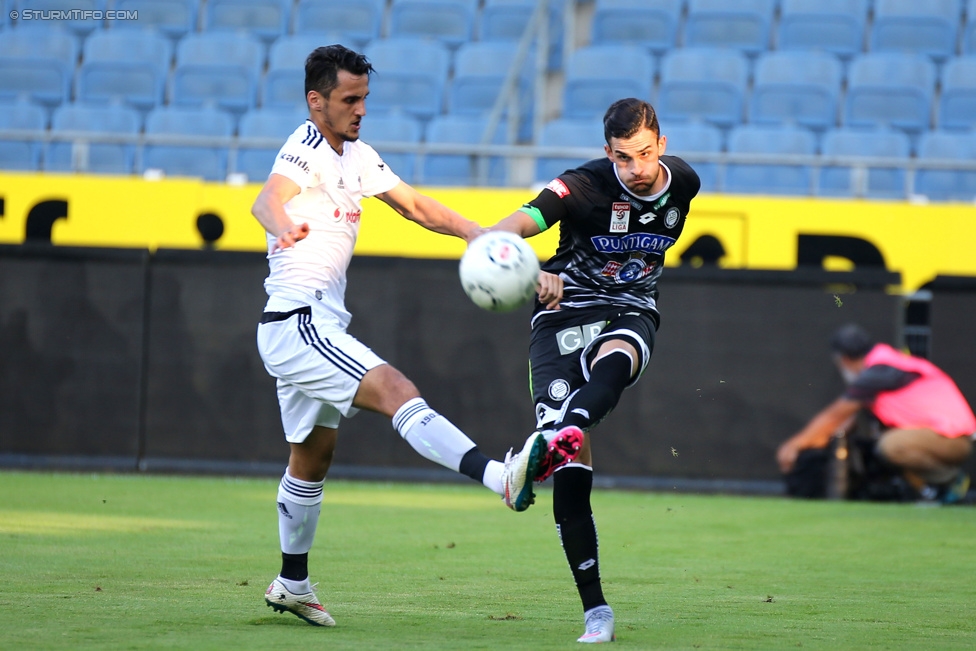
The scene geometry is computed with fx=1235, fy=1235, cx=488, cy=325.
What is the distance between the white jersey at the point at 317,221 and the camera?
5371mm

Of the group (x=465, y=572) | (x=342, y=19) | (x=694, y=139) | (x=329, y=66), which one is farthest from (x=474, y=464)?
(x=342, y=19)

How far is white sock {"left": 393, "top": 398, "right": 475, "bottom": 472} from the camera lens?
4831mm

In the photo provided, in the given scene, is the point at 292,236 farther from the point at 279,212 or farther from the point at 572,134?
the point at 572,134

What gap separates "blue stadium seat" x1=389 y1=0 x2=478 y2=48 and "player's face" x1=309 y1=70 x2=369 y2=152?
12214 mm

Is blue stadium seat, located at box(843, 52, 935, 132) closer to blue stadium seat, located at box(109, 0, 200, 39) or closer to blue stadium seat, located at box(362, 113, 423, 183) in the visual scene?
blue stadium seat, located at box(362, 113, 423, 183)

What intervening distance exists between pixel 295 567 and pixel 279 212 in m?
1.59

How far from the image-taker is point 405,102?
16438 mm

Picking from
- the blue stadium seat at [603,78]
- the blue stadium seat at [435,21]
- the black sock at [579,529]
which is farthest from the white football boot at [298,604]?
the blue stadium seat at [435,21]

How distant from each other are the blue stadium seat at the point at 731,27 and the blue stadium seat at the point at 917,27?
149cm

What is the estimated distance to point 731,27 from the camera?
661 inches

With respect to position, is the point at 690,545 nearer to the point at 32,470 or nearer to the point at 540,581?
the point at 540,581

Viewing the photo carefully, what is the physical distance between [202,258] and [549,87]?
21.3 feet

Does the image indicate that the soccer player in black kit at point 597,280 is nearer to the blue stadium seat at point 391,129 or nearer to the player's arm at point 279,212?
the player's arm at point 279,212

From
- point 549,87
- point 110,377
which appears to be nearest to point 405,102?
point 549,87
